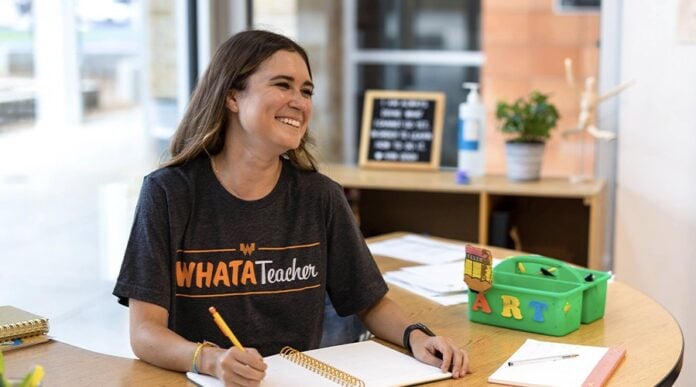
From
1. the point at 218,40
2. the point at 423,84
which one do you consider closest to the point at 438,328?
the point at 218,40

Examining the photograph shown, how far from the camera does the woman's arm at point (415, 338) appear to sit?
1.73m

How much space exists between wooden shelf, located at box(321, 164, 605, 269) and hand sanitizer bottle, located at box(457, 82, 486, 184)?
7 centimetres

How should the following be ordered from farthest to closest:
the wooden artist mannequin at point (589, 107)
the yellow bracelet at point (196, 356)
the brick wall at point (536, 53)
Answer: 1. the brick wall at point (536, 53)
2. the wooden artist mannequin at point (589, 107)
3. the yellow bracelet at point (196, 356)

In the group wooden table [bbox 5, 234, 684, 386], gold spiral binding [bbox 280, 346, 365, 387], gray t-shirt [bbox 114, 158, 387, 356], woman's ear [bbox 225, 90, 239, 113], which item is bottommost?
wooden table [bbox 5, 234, 684, 386]

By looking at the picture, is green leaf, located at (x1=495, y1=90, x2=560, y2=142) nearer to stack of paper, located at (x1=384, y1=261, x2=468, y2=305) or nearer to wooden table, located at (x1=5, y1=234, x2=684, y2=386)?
stack of paper, located at (x1=384, y1=261, x2=468, y2=305)

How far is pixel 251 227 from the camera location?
194 cm

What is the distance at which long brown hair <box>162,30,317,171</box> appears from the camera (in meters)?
1.97

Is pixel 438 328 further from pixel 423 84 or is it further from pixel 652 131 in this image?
pixel 423 84

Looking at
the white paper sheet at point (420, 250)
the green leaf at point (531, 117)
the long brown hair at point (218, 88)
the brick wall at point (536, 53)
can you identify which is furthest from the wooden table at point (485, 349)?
the brick wall at point (536, 53)

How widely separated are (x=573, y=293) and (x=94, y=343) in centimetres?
170

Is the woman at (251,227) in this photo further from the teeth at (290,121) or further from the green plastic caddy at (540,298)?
the green plastic caddy at (540,298)

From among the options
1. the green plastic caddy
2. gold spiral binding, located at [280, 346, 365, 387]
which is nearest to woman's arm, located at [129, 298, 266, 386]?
gold spiral binding, located at [280, 346, 365, 387]

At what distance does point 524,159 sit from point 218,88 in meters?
1.49

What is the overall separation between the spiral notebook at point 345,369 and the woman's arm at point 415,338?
2 centimetres
